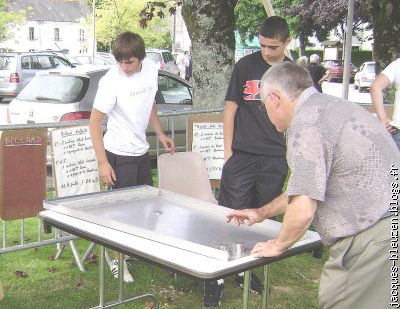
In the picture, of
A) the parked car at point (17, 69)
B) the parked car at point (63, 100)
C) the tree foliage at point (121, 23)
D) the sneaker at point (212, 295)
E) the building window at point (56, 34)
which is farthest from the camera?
the building window at point (56, 34)

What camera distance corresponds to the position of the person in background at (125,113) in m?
4.28

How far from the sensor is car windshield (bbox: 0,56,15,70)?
1980 cm

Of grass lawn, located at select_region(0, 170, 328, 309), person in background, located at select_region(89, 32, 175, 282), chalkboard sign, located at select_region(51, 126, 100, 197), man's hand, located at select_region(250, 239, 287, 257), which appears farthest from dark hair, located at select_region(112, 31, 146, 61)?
man's hand, located at select_region(250, 239, 287, 257)

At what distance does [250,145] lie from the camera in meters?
4.28

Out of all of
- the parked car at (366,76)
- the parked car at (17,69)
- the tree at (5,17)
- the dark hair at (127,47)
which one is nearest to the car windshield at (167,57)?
the parked car at (17,69)

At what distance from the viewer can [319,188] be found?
2289 millimetres

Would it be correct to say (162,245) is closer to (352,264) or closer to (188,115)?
(352,264)

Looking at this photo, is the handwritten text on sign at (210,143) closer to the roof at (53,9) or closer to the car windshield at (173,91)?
the car windshield at (173,91)

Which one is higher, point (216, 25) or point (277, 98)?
point (216, 25)

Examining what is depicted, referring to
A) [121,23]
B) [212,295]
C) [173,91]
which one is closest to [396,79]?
A: [212,295]

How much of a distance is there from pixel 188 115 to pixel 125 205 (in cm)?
263

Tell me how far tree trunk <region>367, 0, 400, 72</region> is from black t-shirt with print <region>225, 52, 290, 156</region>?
4.44 metres

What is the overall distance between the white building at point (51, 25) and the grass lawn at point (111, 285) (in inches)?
3057

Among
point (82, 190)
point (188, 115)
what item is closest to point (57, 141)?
point (82, 190)
